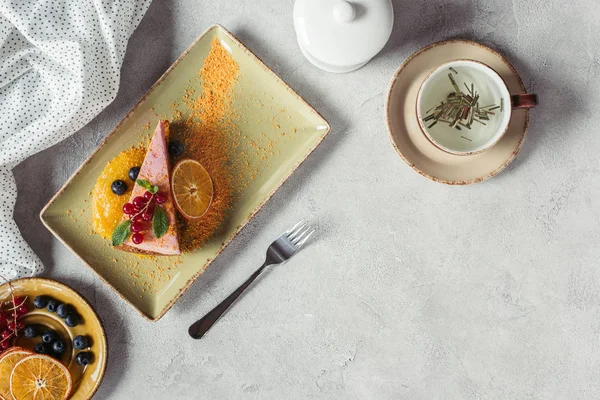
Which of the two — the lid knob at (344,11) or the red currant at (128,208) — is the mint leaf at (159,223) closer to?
the red currant at (128,208)

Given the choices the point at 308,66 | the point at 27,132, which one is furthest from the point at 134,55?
the point at 308,66

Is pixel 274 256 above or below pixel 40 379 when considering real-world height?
above

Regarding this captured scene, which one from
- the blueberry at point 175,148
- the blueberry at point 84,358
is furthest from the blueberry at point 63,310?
the blueberry at point 175,148

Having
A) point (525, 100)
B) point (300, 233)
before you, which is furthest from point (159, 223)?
point (525, 100)

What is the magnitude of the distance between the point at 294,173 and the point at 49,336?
777 millimetres

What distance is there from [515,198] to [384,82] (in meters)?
0.47

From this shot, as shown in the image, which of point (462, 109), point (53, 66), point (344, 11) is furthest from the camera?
point (53, 66)

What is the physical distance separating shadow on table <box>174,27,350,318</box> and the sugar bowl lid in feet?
0.56

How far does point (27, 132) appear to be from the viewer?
1380 millimetres

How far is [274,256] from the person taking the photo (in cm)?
145

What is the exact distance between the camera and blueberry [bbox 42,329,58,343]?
1416mm

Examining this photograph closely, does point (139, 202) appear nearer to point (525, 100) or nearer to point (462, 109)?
point (462, 109)

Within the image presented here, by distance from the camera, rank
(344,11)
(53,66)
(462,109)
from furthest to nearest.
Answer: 1. (53,66)
2. (462,109)
3. (344,11)

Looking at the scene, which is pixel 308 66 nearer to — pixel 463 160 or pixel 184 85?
pixel 184 85
